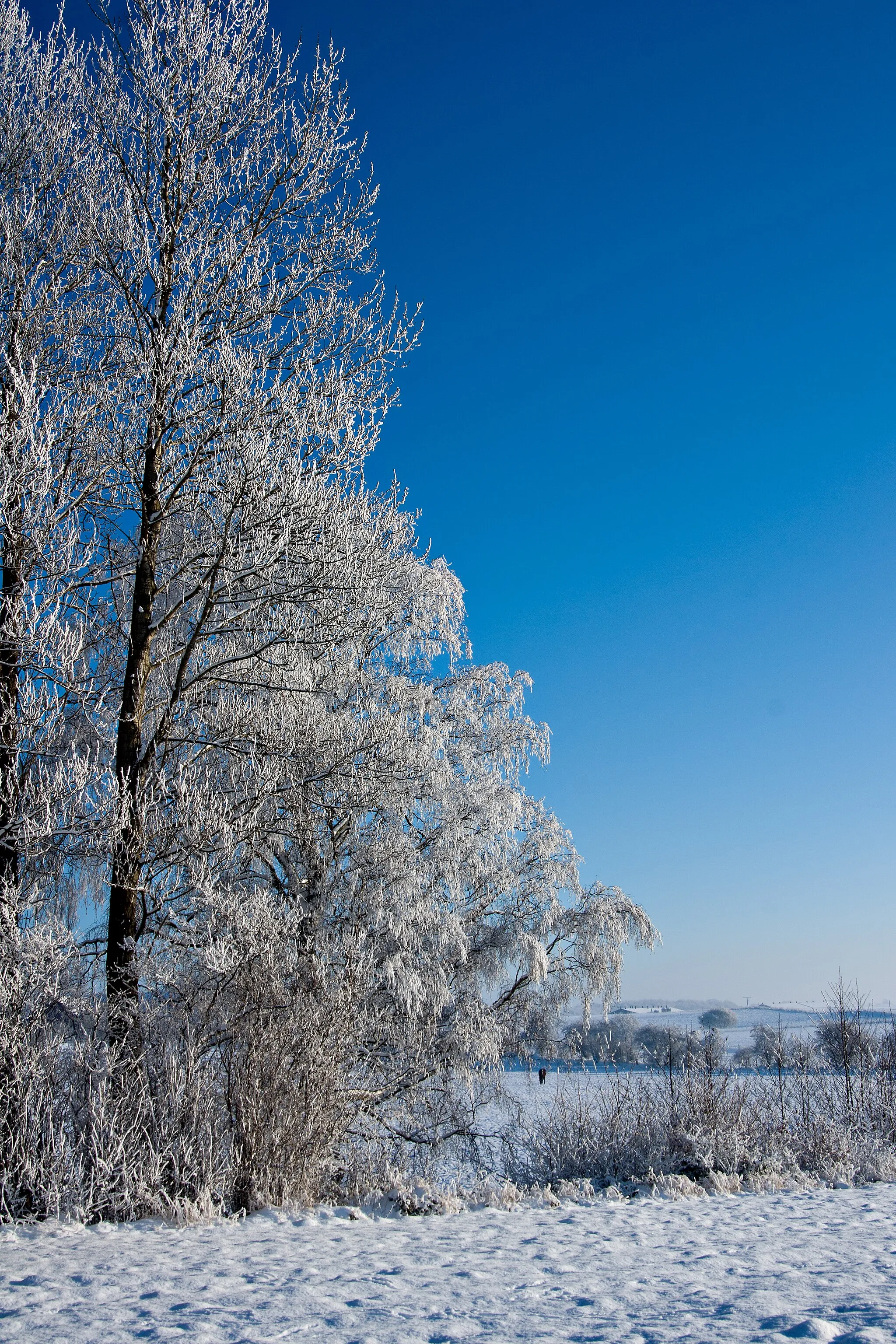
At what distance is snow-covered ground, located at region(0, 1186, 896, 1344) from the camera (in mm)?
3074

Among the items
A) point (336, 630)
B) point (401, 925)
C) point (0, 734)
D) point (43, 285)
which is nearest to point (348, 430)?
point (336, 630)

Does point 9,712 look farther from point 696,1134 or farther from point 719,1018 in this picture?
point 719,1018

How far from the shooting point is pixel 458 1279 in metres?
3.78

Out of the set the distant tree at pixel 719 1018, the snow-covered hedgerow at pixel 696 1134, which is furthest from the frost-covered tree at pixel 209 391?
the distant tree at pixel 719 1018

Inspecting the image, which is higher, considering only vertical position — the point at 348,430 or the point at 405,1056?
the point at 348,430

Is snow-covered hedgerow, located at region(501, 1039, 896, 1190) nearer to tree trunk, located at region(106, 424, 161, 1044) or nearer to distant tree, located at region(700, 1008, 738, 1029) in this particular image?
tree trunk, located at region(106, 424, 161, 1044)

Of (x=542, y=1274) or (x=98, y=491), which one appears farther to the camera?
(x=98, y=491)

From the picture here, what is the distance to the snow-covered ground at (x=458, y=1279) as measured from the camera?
3.07m

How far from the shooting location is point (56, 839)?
19.6ft

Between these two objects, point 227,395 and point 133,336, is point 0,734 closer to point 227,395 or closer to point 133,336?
point 227,395

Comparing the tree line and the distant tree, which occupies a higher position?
the tree line

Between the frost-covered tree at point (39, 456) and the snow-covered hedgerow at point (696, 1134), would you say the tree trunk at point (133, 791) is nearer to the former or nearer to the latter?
the frost-covered tree at point (39, 456)

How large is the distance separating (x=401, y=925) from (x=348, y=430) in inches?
205

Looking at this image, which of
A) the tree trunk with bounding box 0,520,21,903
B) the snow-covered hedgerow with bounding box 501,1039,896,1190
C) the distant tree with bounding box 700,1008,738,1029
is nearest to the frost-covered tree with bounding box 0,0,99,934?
the tree trunk with bounding box 0,520,21,903
